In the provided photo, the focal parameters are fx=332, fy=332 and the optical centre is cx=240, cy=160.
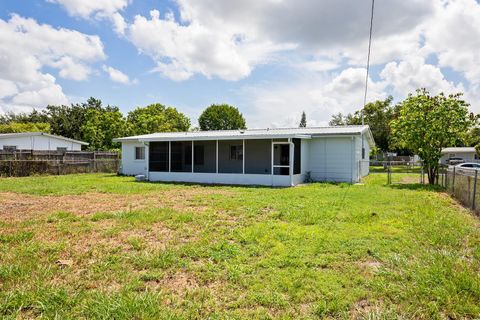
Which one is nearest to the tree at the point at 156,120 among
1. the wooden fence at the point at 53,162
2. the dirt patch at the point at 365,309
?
the wooden fence at the point at 53,162

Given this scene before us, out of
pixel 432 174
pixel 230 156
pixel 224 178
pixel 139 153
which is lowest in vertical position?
pixel 224 178

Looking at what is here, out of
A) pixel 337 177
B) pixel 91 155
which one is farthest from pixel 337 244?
pixel 91 155

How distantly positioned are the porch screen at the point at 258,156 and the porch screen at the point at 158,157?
4829mm

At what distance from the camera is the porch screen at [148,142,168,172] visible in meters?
19.3

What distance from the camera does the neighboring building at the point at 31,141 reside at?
81.6 feet

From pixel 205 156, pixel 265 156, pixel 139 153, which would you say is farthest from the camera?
pixel 139 153

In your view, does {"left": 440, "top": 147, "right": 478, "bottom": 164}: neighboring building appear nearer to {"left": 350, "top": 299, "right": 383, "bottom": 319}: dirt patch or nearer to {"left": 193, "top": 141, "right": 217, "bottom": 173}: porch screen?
A: {"left": 193, "top": 141, "right": 217, "bottom": 173}: porch screen

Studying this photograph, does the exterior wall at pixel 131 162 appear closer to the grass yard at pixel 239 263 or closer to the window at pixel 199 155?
the window at pixel 199 155

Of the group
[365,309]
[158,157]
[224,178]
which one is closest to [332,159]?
[224,178]

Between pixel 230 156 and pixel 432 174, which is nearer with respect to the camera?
pixel 432 174

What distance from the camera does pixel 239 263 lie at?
15.4ft

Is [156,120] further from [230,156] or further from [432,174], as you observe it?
[432,174]

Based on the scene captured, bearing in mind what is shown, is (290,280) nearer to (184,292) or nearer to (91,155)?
(184,292)

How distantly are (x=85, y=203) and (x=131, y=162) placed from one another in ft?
41.8
